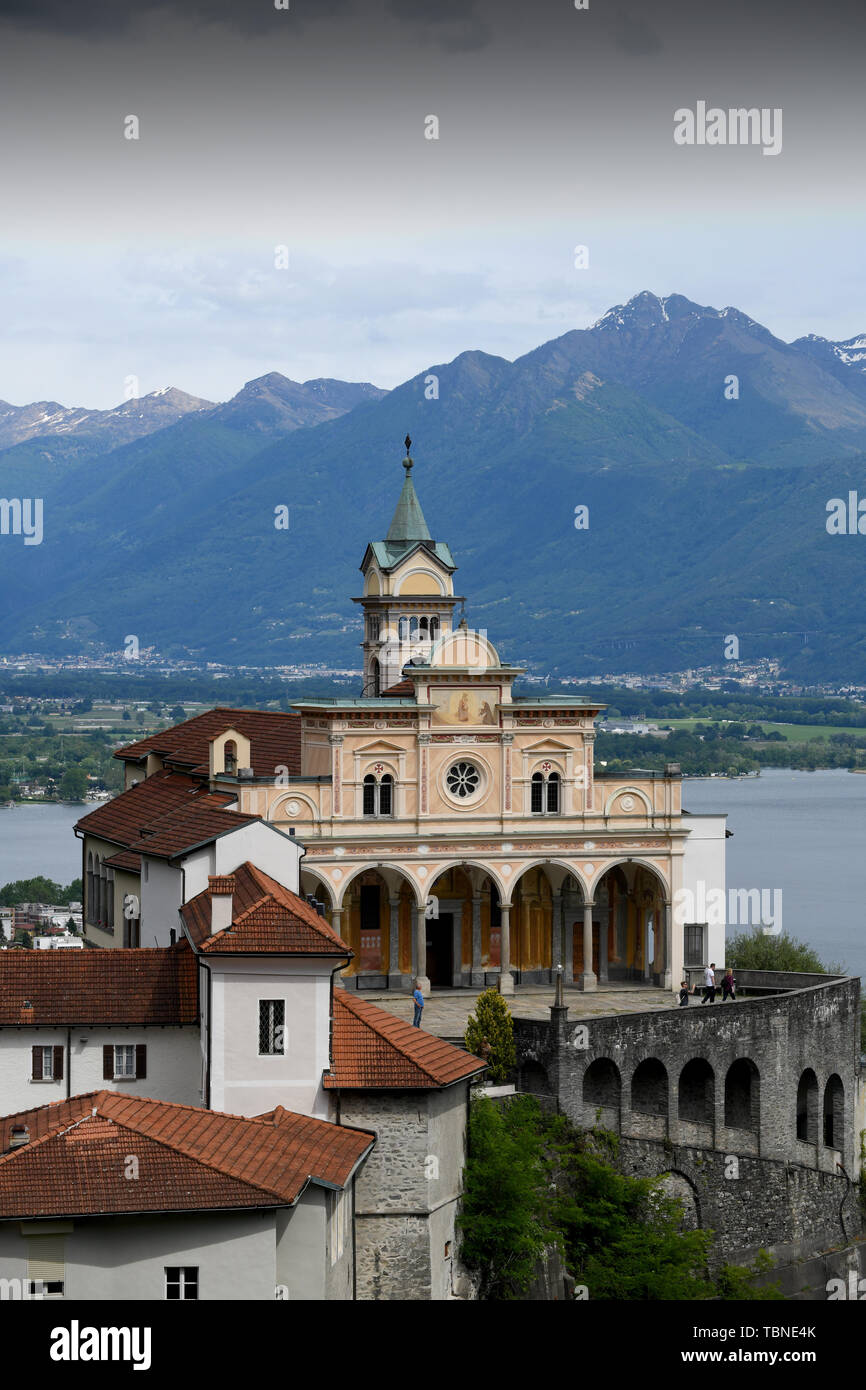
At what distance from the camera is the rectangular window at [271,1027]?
3709 centimetres

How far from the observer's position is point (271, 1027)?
37.2m

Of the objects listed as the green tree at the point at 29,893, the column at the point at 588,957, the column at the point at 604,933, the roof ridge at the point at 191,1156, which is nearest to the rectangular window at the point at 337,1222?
the roof ridge at the point at 191,1156

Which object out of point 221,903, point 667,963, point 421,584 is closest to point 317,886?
point 667,963

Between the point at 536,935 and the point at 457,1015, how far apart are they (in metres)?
7.46

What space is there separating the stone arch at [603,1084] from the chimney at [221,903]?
12.7 m

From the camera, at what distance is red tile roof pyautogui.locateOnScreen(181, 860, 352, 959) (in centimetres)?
3712

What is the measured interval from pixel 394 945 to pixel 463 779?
4698 mm

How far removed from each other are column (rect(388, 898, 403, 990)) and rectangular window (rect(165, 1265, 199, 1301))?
27.2 meters

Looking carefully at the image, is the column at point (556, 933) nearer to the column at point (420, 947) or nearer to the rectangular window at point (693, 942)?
the rectangular window at point (693, 942)
